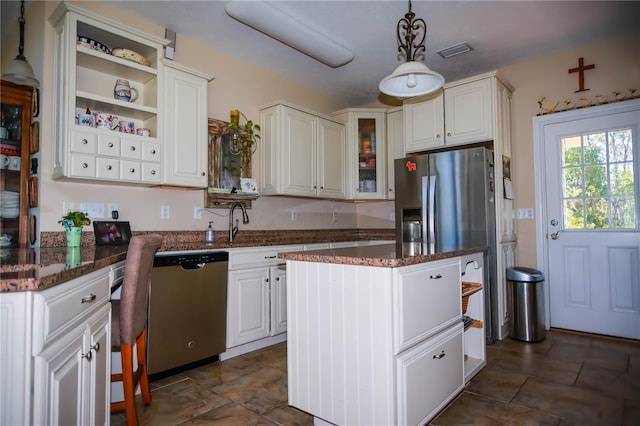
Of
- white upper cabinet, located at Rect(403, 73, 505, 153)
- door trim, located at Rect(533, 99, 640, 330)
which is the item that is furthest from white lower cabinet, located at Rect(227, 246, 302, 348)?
door trim, located at Rect(533, 99, 640, 330)

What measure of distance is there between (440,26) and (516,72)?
1.30 metres

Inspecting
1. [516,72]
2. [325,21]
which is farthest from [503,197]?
[325,21]

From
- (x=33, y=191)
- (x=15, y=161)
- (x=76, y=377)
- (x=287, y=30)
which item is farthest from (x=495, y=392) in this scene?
(x=15, y=161)

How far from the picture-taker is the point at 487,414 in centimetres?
196

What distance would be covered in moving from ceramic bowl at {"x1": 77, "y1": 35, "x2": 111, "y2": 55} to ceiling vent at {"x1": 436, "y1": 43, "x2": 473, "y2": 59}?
2.82 metres

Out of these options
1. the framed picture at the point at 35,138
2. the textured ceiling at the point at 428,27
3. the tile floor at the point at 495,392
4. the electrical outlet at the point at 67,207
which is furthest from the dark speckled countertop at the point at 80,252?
the textured ceiling at the point at 428,27

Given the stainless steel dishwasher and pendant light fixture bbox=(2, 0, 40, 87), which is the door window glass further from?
pendant light fixture bbox=(2, 0, 40, 87)

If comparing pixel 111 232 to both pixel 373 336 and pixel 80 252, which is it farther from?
pixel 373 336

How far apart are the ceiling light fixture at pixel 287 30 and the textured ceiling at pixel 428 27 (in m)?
0.08

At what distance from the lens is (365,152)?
14.6ft

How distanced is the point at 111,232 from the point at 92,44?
129 cm

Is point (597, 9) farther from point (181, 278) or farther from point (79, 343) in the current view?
point (79, 343)

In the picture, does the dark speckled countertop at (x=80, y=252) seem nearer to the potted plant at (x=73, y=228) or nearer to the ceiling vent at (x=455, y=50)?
the potted plant at (x=73, y=228)

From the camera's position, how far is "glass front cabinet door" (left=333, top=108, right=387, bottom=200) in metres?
4.39
